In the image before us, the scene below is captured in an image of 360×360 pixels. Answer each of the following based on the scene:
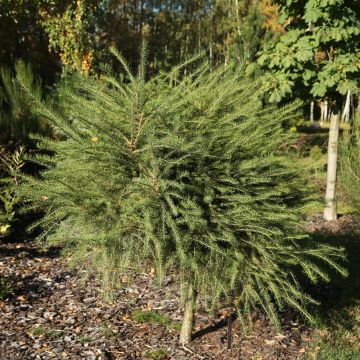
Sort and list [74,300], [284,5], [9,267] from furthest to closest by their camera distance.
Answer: [284,5] → [9,267] → [74,300]

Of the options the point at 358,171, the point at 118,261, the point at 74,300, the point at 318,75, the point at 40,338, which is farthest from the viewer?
the point at 318,75

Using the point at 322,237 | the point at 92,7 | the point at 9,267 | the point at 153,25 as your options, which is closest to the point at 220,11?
the point at 153,25

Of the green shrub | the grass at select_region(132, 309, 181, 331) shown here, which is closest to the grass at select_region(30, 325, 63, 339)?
the grass at select_region(132, 309, 181, 331)

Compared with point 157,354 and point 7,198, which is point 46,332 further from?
point 7,198

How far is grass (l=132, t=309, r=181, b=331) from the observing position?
4238mm

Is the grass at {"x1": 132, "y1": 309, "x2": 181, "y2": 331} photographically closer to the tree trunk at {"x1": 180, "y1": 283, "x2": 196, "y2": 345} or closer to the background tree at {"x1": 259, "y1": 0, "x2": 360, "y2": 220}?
the tree trunk at {"x1": 180, "y1": 283, "x2": 196, "y2": 345}

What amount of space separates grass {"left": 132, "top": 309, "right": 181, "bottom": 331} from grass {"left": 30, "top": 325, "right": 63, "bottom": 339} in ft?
2.32

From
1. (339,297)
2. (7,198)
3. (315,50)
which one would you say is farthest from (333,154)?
(7,198)

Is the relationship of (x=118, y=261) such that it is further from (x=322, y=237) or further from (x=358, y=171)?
(x=322, y=237)

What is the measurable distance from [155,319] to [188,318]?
0.56 meters

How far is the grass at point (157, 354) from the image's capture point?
370cm

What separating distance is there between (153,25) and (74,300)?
1152 inches

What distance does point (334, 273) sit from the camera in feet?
19.1

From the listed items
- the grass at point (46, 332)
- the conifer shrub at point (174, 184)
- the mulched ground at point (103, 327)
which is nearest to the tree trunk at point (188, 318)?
the mulched ground at point (103, 327)
